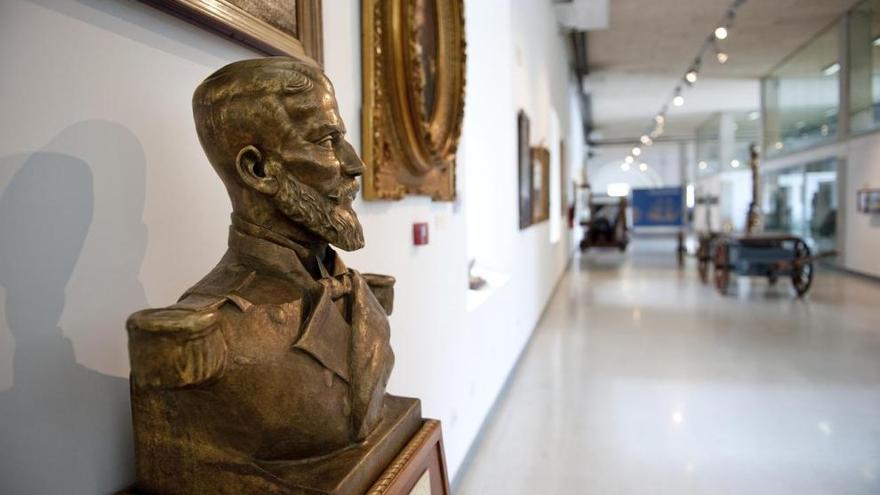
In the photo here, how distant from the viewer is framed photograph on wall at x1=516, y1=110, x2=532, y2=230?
484 centimetres

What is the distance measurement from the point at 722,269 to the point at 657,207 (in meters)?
16.5

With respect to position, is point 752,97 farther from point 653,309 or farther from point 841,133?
point 653,309

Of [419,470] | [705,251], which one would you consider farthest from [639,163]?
[419,470]

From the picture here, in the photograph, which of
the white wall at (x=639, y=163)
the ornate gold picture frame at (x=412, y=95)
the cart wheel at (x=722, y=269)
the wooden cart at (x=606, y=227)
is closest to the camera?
the ornate gold picture frame at (x=412, y=95)

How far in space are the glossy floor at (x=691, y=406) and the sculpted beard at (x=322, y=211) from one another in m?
2.21

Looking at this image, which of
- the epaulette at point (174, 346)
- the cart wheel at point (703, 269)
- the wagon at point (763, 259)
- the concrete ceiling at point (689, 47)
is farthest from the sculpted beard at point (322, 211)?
the cart wheel at point (703, 269)

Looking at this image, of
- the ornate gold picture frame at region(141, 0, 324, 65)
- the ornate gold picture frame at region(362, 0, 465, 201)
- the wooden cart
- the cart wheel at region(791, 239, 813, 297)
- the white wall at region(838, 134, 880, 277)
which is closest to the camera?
the ornate gold picture frame at region(141, 0, 324, 65)

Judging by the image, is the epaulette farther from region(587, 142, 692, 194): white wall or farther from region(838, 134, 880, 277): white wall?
region(587, 142, 692, 194): white wall

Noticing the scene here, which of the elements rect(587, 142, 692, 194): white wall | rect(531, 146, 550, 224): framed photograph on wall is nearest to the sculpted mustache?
rect(531, 146, 550, 224): framed photograph on wall

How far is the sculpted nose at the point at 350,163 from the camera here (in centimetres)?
89

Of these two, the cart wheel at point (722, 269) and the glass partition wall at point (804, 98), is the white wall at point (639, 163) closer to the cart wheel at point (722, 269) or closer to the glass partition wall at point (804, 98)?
the glass partition wall at point (804, 98)

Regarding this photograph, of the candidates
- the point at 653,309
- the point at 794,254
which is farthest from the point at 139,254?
the point at 794,254

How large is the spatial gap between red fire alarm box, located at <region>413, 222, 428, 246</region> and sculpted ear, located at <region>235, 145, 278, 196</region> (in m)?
1.36

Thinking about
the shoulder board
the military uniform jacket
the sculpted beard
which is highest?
the sculpted beard
